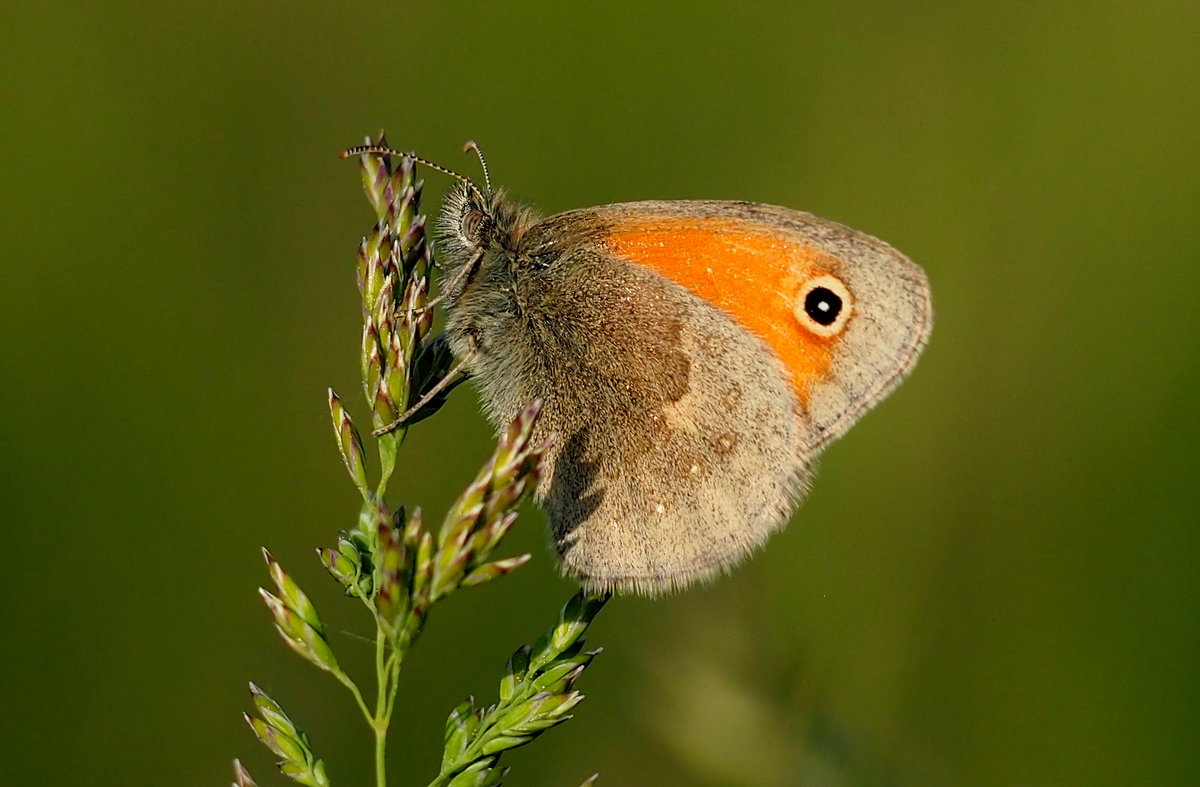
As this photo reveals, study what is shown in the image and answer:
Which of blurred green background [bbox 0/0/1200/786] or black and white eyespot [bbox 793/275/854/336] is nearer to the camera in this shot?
black and white eyespot [bbox 793/275/854/336]

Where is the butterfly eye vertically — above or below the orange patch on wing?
above

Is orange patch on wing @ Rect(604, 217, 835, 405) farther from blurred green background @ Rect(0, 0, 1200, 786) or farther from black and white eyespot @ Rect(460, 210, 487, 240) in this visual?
blurred green background @ Rect(0, 0, 1200, 786)

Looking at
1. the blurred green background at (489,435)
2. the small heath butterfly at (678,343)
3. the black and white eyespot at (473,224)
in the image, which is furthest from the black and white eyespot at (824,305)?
the black and white eyespot at (473,224)

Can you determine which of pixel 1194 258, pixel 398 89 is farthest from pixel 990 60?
pixel 398 89

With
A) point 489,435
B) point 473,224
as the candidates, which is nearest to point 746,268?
point 473,224

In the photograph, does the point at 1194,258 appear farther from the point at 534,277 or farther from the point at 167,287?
the point at 167,287

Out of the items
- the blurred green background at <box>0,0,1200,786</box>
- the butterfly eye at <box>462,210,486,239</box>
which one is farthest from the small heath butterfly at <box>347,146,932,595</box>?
the blurred green background at <box>0,0,1200,786</box>

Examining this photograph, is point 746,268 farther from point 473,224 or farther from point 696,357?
point 473,224
